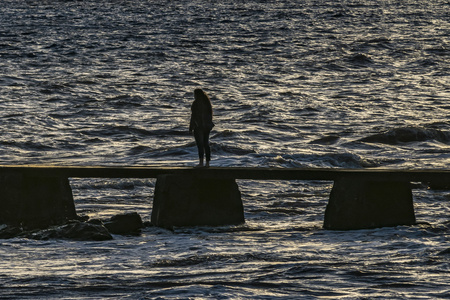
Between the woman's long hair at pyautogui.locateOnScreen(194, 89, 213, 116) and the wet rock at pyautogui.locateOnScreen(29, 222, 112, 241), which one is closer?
→ the wet rock at pyautogui.locateOnScreen(29, 222, 112, 241)

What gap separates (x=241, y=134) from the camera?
31.0 metres

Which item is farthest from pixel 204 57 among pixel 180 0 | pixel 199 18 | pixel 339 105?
pixel 180 0

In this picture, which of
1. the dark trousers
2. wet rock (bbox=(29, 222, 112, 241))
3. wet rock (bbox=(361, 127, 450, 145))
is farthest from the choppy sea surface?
the dark trousers

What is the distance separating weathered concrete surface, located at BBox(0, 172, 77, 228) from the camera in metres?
15.9

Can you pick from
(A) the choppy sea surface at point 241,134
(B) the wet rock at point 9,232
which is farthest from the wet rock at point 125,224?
(B) the wet rock at point 9,232

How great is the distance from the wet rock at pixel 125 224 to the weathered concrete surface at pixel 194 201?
400 millimetres

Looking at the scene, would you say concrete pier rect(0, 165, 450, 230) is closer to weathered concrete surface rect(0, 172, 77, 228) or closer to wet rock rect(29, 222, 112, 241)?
weathered concrete surface rect(0, 172, 77, 228)

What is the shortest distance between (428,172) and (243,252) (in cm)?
351

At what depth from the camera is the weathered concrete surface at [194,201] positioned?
15.7 meters

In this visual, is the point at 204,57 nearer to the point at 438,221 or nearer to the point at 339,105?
the point at 339,105

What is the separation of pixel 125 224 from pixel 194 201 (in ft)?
4.06

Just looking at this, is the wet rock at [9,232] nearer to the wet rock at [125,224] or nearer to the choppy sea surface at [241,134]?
the choppy sea surface at [241,134]

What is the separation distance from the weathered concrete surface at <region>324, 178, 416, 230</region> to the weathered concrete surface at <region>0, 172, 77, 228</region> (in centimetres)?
478

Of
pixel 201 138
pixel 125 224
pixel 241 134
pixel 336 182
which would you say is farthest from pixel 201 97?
pixel 241 134
